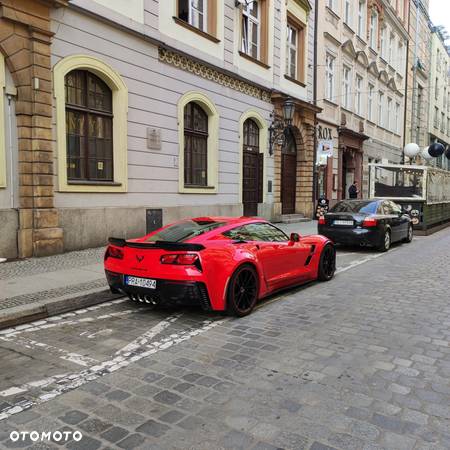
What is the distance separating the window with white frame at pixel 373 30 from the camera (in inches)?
1120

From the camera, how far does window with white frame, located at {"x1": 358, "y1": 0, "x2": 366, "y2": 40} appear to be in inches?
1040

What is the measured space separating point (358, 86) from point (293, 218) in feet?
39.7

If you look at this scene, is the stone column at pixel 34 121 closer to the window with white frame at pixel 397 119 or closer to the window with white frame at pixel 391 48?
the window with white frame at pixel 391 48

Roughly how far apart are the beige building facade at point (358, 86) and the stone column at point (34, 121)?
13.7 metres

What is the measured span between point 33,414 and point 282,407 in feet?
5.74

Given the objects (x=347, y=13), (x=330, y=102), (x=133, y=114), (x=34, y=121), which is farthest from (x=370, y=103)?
(x=34, y=121)

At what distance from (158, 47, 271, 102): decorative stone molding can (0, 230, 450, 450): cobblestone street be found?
338 inches

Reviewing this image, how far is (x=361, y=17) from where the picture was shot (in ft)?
87.7

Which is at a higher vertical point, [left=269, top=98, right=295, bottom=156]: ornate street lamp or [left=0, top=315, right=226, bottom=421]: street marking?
[left=269, top=98, right=295, bottom=156]: ornate street lamp

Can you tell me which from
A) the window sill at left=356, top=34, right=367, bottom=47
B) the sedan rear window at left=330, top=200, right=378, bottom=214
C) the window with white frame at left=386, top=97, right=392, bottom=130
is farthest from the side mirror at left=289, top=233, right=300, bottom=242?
the window with white frame at left=386, top=97, right=392, bottom=130

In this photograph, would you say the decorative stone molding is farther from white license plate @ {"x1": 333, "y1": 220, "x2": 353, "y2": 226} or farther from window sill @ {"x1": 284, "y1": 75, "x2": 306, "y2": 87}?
white license plate @ {"x1": 333, "y1": 220, "x2": 353, "y2": 226}

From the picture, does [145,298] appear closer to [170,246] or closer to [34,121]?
[170,246]

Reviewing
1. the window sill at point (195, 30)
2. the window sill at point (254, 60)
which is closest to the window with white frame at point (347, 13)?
the window sill at point (254, 60)

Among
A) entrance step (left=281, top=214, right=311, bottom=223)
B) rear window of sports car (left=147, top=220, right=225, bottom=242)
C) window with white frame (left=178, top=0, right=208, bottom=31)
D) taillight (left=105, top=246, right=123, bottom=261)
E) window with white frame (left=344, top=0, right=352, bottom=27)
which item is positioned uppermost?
window with white frame (left=344, top=0, right=352, bottom=27)
